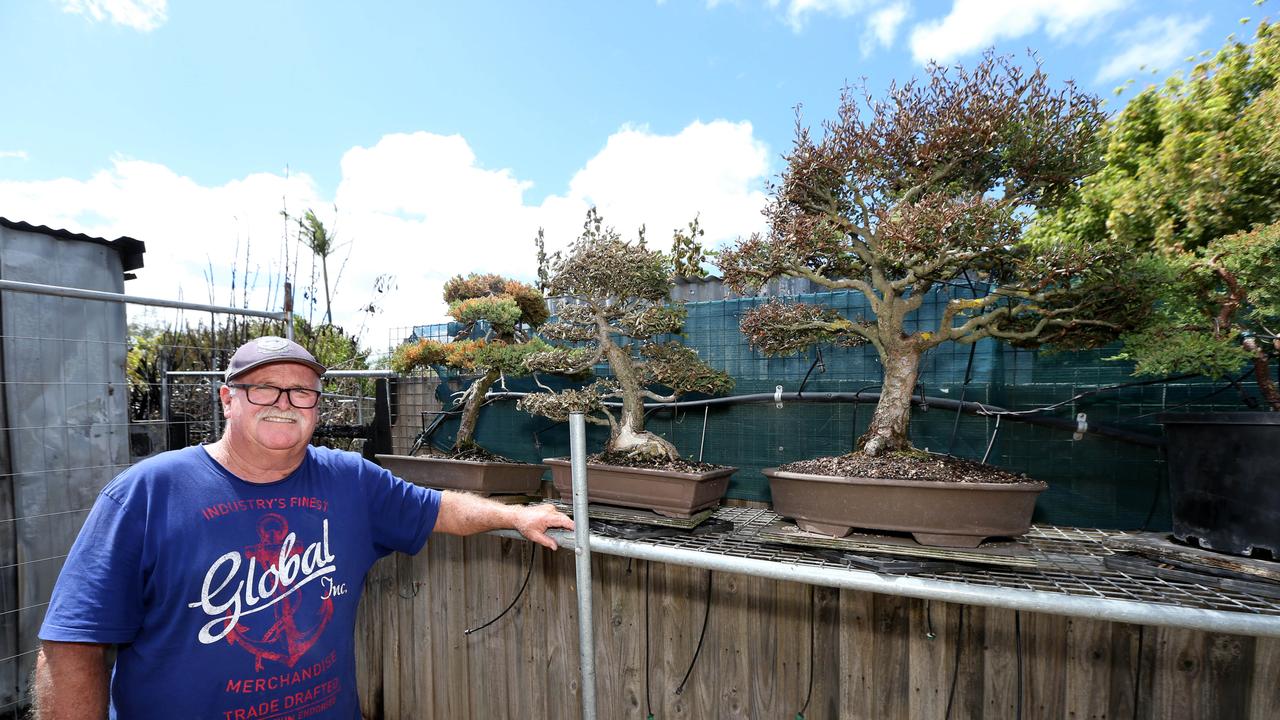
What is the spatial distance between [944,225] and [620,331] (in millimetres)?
976

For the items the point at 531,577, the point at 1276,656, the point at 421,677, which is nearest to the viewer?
the point at 1276,656

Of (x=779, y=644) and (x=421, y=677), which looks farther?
(x=421, y=677)

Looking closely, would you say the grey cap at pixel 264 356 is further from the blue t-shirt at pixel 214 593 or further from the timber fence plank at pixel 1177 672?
the timber fence plank at pixel 1177 672

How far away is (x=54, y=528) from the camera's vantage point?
222 centimetres

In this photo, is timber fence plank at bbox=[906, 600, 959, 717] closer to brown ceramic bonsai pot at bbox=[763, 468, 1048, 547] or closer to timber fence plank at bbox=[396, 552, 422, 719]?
brown ceramic bonsai pot at bbox=[763, 468, 1048, 547]

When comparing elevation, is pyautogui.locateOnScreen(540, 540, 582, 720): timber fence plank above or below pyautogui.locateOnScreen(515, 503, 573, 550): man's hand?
below

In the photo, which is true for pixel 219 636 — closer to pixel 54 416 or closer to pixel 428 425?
pixel 428 425

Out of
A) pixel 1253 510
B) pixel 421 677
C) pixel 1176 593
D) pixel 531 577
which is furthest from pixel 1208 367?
pixel 421 677

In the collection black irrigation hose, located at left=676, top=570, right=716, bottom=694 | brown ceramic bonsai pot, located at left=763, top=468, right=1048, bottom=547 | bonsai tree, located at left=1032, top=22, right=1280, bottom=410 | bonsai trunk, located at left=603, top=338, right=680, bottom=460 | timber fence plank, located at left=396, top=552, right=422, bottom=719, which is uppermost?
bonsai tree, located at left=1032, top=22, right=1280, bottom=410

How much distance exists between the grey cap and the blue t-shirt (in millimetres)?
205

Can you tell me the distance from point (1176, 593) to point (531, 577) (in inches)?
65.5

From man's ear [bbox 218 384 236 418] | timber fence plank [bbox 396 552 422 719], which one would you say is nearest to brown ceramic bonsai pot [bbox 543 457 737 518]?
man's ear [bbox 218 384 236 418]

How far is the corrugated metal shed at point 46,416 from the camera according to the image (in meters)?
2.11

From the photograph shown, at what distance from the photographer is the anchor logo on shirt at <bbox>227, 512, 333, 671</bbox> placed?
1.14 m
